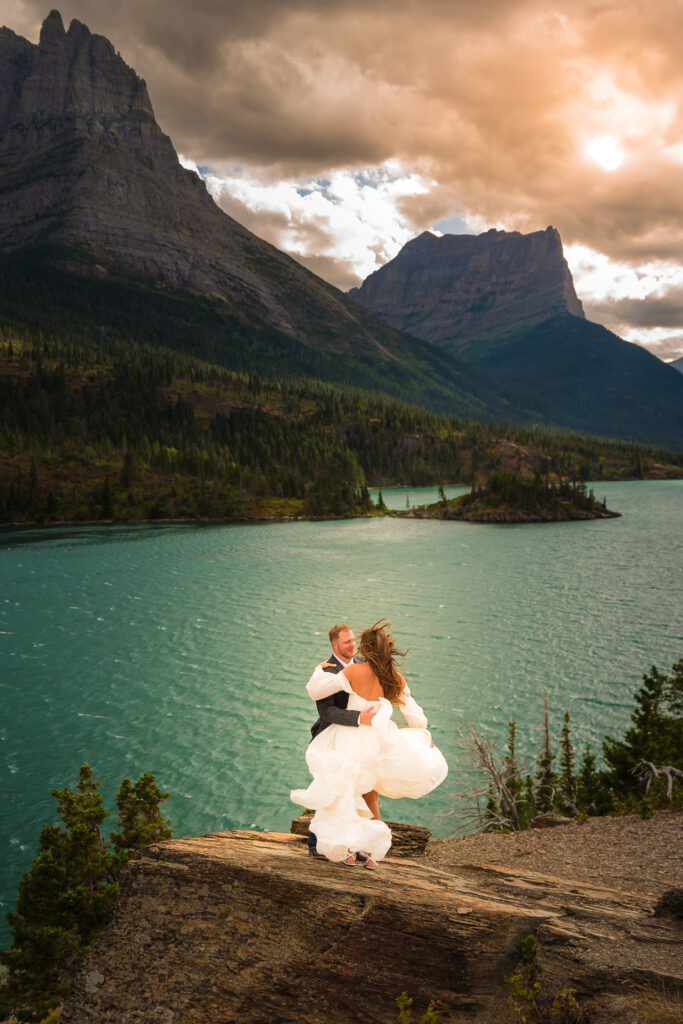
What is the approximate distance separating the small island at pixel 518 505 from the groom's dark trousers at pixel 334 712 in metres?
166

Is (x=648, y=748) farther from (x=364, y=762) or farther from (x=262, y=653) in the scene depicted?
(x=262, y=653)

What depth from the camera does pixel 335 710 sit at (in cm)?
944

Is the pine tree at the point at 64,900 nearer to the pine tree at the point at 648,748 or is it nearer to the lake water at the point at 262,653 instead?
the lake water at the point at 262,653

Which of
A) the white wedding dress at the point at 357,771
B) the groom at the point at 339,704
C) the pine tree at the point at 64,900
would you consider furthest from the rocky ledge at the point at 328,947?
the pine tree at the point at 64,900

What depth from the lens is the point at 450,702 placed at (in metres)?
39.4

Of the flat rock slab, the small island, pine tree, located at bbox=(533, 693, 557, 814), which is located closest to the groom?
the flat rock slab

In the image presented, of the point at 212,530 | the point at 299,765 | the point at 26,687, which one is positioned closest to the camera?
the point at 299,765

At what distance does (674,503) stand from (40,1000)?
21897 centimetres

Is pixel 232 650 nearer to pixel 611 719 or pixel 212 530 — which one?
pixel 611 719

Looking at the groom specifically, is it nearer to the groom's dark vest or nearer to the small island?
the groom's dark vest

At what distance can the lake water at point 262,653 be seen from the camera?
30047 mm

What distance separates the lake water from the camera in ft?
98.6

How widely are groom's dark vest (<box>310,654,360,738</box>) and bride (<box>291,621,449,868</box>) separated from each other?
13 centimetres

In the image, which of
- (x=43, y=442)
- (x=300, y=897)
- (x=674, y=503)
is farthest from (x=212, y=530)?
(x=674, y=503)
